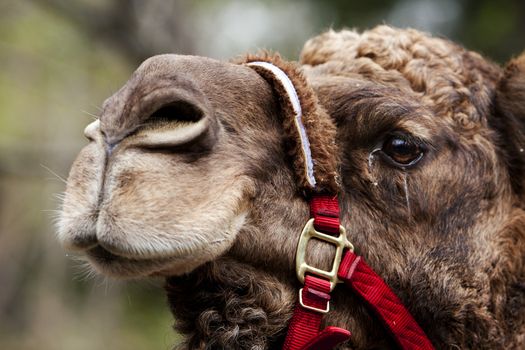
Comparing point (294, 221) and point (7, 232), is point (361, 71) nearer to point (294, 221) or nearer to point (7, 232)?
point (294, 221)

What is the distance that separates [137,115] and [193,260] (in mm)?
563

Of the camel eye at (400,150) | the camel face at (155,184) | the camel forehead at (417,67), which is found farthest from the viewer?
the camel forehead at (417,67)

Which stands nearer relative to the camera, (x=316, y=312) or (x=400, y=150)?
(x=316, y=312)

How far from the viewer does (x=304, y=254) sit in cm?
326

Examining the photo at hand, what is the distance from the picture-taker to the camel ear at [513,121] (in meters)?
3.92

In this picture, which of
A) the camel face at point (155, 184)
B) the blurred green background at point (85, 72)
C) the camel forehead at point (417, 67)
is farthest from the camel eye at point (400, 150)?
the blurred green background at point (85, 72)

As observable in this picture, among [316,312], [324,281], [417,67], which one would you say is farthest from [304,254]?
[417,67]

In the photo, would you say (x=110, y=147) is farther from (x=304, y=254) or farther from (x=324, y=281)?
(x=324, y=281)

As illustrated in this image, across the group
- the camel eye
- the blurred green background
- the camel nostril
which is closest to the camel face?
the camel nostril

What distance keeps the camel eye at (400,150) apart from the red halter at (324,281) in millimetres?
380

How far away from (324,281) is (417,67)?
1.33m

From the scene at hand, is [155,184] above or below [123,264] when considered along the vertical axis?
above

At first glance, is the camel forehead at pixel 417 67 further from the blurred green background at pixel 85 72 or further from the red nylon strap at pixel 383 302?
the blurred green background at pixel 85 72

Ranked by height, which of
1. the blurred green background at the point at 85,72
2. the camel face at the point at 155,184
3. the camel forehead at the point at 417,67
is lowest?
the blurred green background at the point at 85,72
